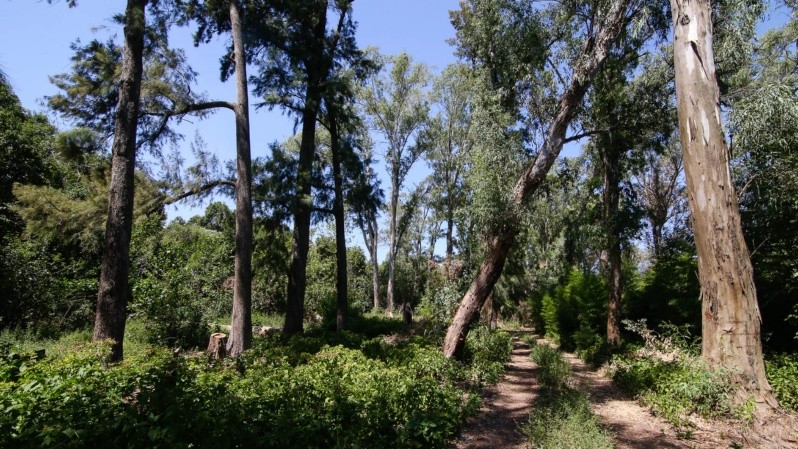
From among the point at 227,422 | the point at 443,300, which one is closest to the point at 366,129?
the point at 443,300

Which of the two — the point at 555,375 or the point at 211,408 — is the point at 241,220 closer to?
the point at 211,408

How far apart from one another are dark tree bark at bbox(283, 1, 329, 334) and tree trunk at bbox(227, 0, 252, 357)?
3050mm

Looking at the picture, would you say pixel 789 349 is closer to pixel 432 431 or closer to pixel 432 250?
pixel 432 431

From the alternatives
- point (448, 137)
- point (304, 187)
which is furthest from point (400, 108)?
point (304, 187)

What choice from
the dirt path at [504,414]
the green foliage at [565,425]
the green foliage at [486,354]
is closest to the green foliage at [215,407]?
the dirt path at [504,414]

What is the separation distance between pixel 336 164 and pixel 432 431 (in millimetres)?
12604

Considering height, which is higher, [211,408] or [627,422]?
[211,408]

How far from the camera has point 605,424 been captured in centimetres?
641

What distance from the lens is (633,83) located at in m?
11.6

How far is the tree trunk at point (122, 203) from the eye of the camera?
7.54m

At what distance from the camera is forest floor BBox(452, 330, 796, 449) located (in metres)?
5.70

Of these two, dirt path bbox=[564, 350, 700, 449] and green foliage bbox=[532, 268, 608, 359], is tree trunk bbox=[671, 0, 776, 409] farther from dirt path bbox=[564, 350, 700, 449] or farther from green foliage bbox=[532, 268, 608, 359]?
green foliage bbox=[532, 268, 608, 359]

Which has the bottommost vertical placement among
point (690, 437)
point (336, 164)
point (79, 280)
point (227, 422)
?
point (690, 437)

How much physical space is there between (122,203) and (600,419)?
351 inches
